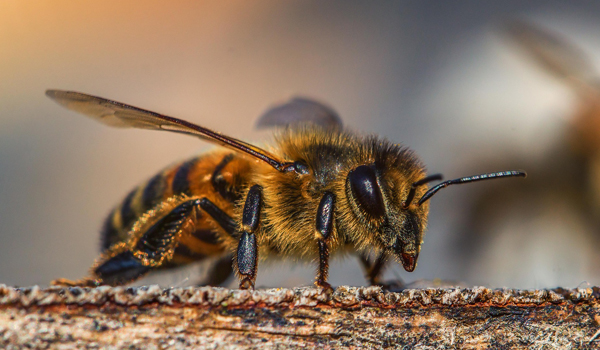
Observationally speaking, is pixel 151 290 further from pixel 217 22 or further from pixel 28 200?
pixel 217 22

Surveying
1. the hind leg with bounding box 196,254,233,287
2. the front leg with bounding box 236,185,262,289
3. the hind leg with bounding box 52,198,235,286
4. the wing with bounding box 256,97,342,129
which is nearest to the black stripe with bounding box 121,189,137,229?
the hind leg with bounding box 52,198,235,286

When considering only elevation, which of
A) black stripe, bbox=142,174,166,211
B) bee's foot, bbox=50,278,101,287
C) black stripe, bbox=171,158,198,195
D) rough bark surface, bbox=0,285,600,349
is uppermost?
black stripe, bbox=171,158,198,195

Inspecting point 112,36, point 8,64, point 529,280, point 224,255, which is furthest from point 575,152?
point 8,64

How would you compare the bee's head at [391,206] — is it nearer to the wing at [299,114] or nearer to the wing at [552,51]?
the wing at [299,114]

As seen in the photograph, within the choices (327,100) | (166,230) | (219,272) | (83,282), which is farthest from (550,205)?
(83,282)

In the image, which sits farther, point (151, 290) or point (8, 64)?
point (8, 64)

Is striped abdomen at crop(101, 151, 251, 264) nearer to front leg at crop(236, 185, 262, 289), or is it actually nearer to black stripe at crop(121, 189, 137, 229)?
black stripe at crop(121, 189, 137, 229)

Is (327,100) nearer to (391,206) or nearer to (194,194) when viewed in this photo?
(194,194)
